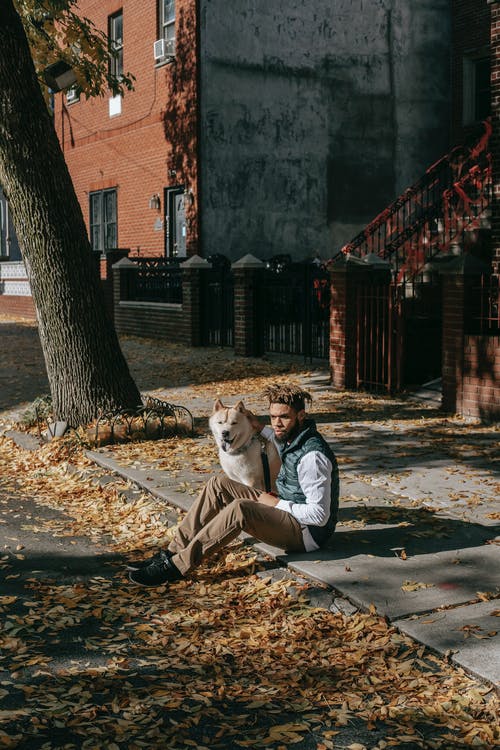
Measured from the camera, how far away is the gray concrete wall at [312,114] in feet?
71.8

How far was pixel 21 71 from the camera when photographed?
Result: 9.99 metres

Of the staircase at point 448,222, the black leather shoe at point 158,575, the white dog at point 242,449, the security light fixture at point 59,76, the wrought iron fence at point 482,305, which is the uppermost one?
the security light fixture at point 59,76

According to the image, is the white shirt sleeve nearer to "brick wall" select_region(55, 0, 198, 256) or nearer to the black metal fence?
the black metal fence

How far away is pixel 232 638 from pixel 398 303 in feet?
27.7

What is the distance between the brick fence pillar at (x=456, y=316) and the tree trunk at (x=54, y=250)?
3.81 m

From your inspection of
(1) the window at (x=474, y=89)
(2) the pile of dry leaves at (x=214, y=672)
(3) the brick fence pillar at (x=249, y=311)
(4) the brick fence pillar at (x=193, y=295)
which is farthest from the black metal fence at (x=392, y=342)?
(1) the window at (x=474, y=89)

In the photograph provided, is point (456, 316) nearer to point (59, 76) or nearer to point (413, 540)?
point (413, 540)

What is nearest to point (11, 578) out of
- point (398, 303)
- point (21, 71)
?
point (21, 71)

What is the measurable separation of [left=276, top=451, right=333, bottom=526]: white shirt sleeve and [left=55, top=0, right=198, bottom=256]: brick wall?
1619 centimetres

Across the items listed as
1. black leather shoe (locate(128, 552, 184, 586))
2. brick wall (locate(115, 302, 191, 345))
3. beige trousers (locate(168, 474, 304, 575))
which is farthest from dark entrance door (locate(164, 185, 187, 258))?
black leather shoe (locate(128, 552, 184, 586))

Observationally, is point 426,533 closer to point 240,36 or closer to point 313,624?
point 313,624

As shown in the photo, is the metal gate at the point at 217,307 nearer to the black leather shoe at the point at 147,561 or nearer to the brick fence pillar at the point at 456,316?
the brick fence pillar at the point at 456,316

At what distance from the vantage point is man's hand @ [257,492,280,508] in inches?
237

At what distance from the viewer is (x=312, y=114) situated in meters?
23.1
